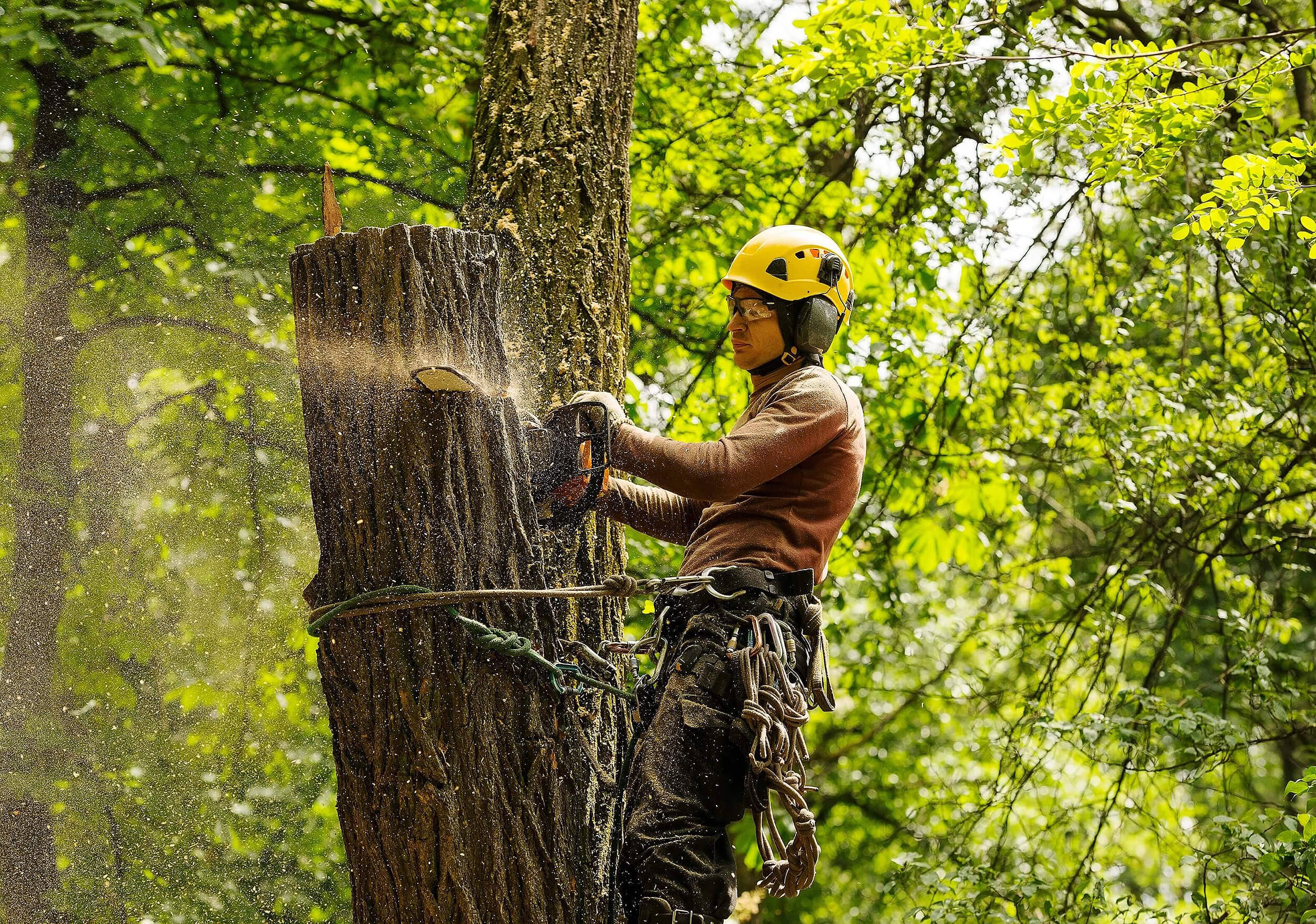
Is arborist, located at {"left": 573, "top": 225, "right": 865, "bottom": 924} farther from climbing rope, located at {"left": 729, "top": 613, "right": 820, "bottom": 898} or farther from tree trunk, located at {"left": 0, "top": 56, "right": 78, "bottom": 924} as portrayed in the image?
tree trunk, located at {"left": 0, "top": 56, "right": 78, "bottom": 924}

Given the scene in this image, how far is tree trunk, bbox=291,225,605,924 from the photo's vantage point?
2162 millimetres

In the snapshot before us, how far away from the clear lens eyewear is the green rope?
1144 mm

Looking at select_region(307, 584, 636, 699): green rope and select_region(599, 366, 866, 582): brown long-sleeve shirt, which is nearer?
select_region(307, 584, 636, 699): green rope

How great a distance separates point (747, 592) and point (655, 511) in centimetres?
51

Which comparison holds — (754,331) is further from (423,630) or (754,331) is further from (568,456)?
(423,630)

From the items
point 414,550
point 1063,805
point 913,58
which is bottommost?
point 1063,805

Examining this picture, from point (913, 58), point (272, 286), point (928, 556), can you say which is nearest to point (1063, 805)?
point (928, 556)

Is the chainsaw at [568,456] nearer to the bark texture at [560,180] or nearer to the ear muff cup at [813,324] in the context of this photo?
the bark texture at [560,180]

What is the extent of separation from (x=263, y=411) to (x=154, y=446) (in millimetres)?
739

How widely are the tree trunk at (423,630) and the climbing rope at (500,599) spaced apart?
26mm

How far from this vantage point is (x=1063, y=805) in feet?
33.0

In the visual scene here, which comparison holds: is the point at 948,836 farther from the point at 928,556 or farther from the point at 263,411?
the point at 263,411

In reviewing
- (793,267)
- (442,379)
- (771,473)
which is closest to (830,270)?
(793,267)

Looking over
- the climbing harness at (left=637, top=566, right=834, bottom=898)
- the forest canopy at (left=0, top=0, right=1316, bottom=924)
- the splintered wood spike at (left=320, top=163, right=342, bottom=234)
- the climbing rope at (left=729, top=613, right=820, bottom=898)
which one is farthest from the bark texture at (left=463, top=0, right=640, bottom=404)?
the forest canopy at (left=0, top=0, right=1316, bottom=924)
